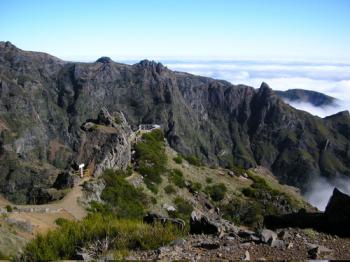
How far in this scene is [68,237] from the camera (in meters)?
21.1

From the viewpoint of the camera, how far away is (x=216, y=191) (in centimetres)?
5397

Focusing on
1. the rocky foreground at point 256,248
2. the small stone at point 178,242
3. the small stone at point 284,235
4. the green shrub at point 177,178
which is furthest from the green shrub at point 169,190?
the small stone at point 178,242

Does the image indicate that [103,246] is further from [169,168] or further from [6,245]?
[169,168]

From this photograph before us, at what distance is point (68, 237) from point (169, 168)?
34606 mm

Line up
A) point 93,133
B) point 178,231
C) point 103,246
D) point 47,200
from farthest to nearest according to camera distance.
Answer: point 93,133 → point 47,200 → point 178,231 → point 103,246

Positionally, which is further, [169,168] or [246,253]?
[169,168]

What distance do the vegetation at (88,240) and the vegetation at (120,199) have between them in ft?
61.0

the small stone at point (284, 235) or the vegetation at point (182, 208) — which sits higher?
the small stone at point (284, 235)

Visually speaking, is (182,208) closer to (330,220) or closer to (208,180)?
(208,180)

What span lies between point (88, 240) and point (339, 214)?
11379 millimetres

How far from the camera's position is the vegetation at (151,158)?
5106 cm

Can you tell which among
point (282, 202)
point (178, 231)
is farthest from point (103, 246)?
point (282, 202)

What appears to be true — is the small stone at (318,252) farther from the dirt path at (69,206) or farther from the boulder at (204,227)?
the dirt path at (69,206)

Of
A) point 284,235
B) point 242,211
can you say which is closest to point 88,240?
point 284,235
